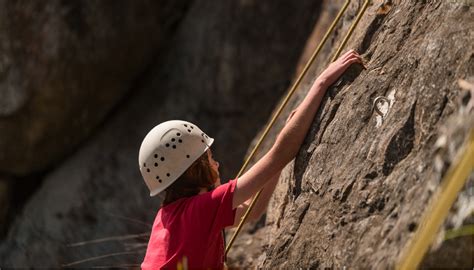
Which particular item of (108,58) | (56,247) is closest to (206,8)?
(108,58)

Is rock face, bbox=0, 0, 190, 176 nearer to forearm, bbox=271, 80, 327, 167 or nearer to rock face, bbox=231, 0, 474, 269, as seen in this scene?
rock face, bbox=231, 0, 474, 269

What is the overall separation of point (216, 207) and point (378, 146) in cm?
81

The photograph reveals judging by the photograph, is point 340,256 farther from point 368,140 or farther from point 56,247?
point 56,247

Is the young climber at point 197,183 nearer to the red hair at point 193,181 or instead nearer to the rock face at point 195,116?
the red hair at point 193,181

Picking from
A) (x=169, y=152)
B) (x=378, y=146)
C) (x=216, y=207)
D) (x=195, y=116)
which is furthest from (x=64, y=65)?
(x=378, y=146)

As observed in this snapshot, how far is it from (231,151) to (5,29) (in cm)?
235

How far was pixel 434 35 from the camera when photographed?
4.01 meters

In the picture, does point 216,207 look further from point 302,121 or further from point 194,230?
point 302,121

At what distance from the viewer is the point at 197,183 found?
14.9 feet

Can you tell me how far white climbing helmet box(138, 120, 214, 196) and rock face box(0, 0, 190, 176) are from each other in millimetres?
4516

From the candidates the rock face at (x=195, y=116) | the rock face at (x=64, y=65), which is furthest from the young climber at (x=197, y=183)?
the rock face at (x=64, y=65)

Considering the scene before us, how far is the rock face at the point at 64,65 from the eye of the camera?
8.79 meters

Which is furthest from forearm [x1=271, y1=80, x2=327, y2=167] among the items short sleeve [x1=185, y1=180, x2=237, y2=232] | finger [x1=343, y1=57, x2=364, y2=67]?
short sleeve [x1=185, y1=180, x2=237, y2=232]

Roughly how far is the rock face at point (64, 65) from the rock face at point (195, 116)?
1.20 ft
